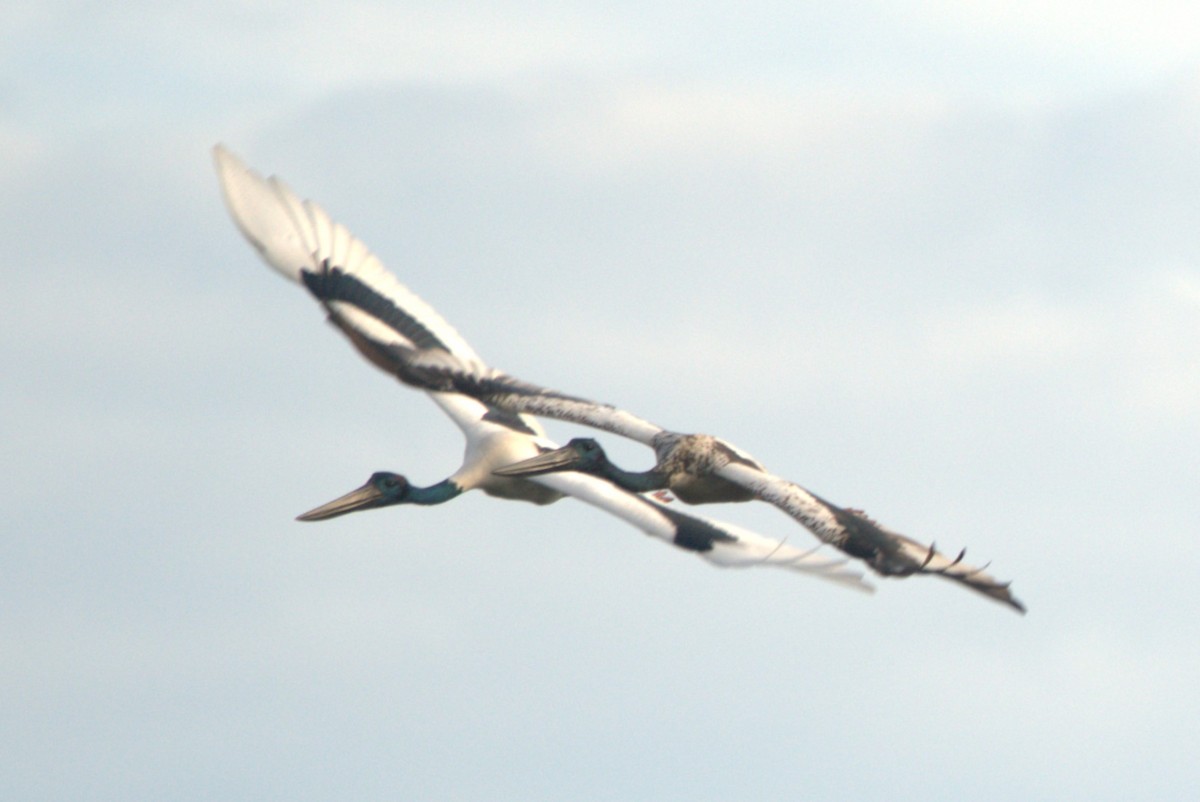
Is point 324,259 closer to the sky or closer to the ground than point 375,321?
closer to the sky

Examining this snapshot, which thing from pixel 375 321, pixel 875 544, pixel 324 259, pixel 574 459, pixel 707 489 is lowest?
pixel 875 544

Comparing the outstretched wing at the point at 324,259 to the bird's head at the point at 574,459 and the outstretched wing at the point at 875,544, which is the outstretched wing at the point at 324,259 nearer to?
the bird's head at the point at 574,459

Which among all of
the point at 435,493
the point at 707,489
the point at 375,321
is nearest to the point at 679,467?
the point at 707,489

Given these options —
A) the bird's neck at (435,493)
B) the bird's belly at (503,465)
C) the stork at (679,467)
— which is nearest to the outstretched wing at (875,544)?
the stork at (679,467)

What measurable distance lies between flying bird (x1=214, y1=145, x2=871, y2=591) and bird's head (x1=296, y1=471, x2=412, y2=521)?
15mm

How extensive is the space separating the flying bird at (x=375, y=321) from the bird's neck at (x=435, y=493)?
0.01 meters

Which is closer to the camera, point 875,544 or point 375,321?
point 875,544

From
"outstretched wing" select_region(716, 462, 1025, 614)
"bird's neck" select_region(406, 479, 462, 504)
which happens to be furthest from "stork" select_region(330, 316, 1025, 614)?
"bird's neck" select_region(406, 479, 462, 504)

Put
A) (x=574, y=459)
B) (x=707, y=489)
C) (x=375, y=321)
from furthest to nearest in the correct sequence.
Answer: (x=375, y=321) < (x=574, y=459) < (x=707, y=489)

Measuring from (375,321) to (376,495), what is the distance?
8.81 feet

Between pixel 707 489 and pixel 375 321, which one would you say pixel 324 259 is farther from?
pixel 707 489

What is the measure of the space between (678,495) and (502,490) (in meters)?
4.17

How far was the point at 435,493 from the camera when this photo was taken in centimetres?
4206

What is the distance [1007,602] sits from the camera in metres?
32.7
